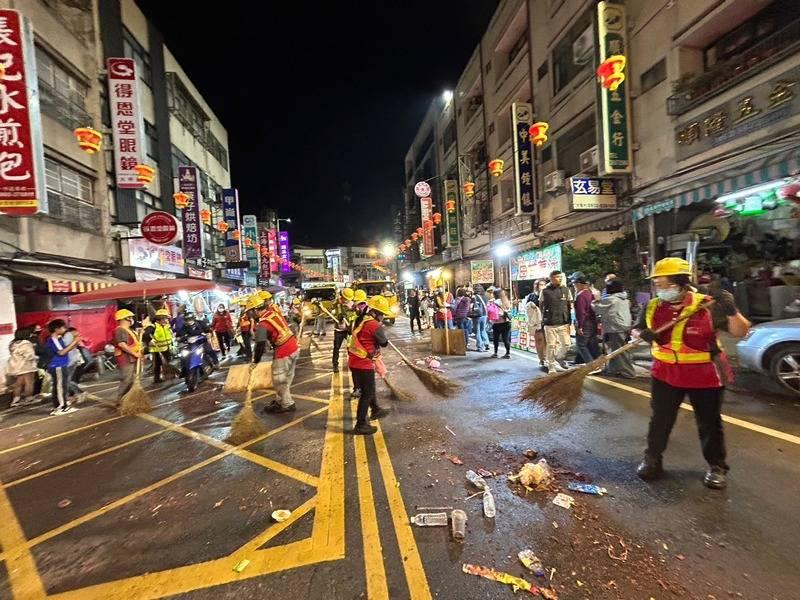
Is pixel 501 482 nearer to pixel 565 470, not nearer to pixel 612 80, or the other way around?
pixel 565 470

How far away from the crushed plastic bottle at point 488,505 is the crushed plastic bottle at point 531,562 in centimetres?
45

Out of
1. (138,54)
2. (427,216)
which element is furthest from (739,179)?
(138,54)

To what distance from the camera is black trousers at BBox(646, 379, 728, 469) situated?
3.30 metres

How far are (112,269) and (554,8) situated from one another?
788 inches

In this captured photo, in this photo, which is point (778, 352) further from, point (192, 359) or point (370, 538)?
point (192, 359)

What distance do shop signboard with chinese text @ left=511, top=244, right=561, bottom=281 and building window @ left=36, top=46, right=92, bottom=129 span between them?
17295mm

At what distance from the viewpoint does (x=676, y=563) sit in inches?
98.0

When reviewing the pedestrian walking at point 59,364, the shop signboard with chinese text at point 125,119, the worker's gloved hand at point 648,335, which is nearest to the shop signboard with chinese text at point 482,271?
the shop signboard with chinese text at point 125,119

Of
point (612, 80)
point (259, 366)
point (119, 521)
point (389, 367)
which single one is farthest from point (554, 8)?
point (119, 521)

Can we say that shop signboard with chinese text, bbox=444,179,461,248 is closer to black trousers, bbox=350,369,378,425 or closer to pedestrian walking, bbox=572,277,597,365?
pedestrian walking, bbox=572,277,597,365

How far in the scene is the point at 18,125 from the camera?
898cm

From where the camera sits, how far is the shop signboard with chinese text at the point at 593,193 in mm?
11953

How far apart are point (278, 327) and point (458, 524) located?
163 inches

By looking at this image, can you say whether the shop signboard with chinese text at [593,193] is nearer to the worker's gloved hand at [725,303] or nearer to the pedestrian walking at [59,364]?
the worker's gloved hand at [725,303]
